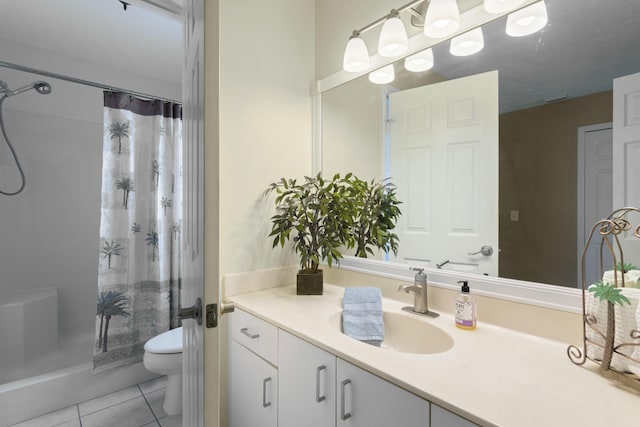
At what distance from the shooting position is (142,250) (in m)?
2.19

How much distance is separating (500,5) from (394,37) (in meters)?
0.38

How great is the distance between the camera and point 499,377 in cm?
68

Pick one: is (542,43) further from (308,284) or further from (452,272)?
(308,284)

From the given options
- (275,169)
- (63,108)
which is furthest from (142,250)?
(275,169)

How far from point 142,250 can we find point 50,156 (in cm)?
94

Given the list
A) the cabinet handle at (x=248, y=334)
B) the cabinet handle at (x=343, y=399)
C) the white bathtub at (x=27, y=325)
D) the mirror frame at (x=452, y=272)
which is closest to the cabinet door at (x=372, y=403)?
the cabinet handle at (x=343, y=399)

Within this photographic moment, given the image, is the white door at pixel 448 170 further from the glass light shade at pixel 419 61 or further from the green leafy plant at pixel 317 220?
the green leafy plant at pixel 317 220

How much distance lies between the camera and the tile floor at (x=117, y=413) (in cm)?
171

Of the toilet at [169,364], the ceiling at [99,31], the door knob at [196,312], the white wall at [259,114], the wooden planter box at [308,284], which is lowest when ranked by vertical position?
the toilet at [169,364]

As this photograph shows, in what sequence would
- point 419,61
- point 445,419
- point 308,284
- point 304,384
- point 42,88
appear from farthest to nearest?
1. point 42,88
2. point 308,284
3. point 419,61
4. point 304,384
5. point 445,419

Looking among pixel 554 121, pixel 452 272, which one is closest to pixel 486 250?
pixel 452 272

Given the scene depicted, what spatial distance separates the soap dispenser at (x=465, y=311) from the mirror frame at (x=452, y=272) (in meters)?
0.11

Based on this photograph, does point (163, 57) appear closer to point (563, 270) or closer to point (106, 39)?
point (106, 39)

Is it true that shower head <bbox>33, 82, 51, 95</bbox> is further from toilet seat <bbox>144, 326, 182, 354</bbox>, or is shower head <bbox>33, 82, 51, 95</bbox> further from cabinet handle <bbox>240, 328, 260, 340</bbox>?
cabinet handle <bbox>240, 328, 260, 340</bbox>
